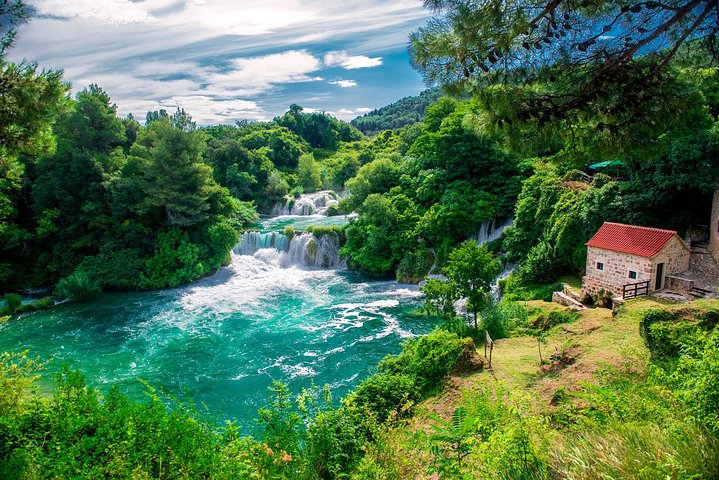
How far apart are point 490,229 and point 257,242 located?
1617cm

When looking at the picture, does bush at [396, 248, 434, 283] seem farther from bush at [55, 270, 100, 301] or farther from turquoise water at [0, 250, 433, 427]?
bush at [55, 270, 100, 301]

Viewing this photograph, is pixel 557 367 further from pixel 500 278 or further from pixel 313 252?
pixel 313 252

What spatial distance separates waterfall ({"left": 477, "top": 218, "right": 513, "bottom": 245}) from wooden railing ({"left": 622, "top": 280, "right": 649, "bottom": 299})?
→ 9661mm

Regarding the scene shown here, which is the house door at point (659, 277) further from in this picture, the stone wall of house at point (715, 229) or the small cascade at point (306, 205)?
the small cascade at point (306, 205)

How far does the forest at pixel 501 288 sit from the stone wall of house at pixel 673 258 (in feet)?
4.78

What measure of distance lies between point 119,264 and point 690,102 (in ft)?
86.9

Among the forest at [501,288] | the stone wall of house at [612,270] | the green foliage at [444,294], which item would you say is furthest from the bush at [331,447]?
the stone wall of house at [612,270]

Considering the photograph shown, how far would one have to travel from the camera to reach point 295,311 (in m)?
19.7

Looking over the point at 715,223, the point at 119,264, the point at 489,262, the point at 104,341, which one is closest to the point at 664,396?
the point at 489,262

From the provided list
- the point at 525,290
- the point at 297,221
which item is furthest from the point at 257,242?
the point at 525,290

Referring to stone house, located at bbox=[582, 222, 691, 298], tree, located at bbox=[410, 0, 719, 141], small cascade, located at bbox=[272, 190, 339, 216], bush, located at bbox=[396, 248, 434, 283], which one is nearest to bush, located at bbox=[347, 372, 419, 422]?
tree, located at bbox=[410, 0, 719, 141]

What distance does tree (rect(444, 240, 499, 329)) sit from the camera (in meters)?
13.9

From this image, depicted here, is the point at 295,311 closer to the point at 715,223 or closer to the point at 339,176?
the point at 715,223

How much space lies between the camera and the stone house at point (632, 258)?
13.0 m
